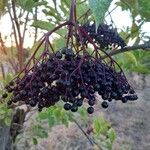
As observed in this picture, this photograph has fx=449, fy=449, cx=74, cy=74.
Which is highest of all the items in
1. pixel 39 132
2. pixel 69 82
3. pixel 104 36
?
pixel 104 36

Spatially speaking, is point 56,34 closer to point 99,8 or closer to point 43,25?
point 43,25

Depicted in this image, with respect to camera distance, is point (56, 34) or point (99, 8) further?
point (56, 34)

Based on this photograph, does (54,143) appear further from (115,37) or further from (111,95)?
(111,95)

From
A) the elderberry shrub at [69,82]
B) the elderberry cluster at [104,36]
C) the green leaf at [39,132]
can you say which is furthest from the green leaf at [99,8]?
the green leaf at [39,132]

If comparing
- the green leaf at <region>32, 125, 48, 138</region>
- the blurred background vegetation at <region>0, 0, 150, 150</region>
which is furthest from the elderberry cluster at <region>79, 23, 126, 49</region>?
the green leaf at <region>32, 125, 48, 138</region>

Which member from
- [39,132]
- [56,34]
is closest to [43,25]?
[56,34]

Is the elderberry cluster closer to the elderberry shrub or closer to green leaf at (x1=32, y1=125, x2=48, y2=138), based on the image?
the elderberry shrub
